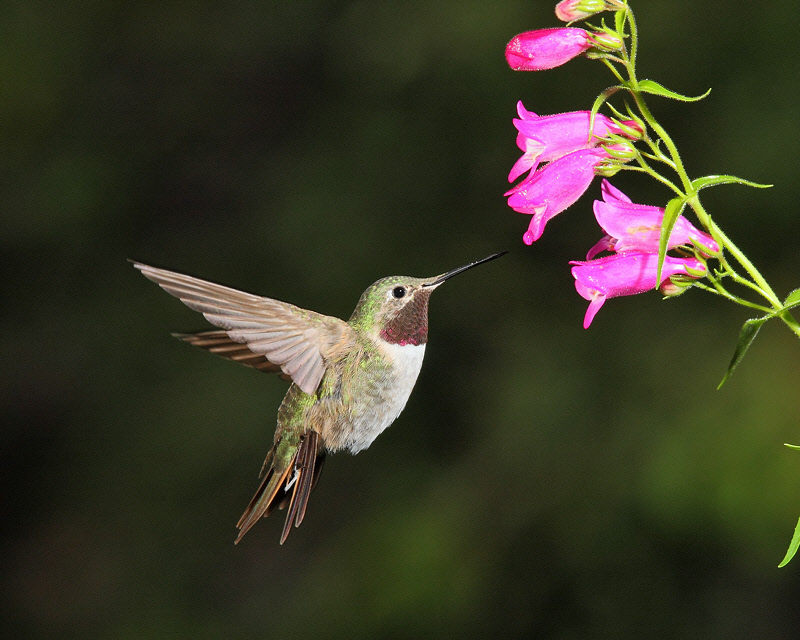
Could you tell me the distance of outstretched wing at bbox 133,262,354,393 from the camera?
1691 millimetres

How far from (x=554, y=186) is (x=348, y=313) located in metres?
2.72

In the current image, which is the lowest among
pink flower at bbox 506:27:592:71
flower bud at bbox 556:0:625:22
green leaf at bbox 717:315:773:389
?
green leaf at bbox 717:315:773:389

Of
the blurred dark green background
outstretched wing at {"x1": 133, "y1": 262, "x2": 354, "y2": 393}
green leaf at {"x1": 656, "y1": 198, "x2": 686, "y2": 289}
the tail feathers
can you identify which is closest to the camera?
green leaf at {"x1": 656, "y1": 198, "x2": 686, "y2": 289}

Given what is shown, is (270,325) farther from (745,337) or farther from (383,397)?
(745,337)

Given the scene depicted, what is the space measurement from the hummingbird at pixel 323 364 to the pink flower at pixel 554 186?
437mm

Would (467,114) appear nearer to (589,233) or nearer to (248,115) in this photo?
(589,233)

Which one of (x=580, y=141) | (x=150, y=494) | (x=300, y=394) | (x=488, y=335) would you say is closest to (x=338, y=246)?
(x=488, y=335)

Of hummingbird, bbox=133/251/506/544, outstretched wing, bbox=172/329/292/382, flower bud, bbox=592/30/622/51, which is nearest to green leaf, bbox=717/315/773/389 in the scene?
flower bud, bbox=592/30/622/51

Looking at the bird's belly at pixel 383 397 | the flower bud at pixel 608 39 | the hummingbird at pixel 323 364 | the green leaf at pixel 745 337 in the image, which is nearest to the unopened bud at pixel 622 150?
the flower bud at pixel 608 39

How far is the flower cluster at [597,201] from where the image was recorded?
135 centimetres

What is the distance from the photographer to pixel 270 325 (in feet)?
6.16

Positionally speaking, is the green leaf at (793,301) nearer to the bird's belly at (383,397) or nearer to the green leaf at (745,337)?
the green leaf at (745,337)

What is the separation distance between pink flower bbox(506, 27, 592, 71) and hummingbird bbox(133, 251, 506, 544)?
21.8 inches

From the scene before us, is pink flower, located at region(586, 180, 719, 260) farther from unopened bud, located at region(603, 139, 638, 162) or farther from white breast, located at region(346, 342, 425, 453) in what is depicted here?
white breast, located at region(346, 342, 425, 453)
